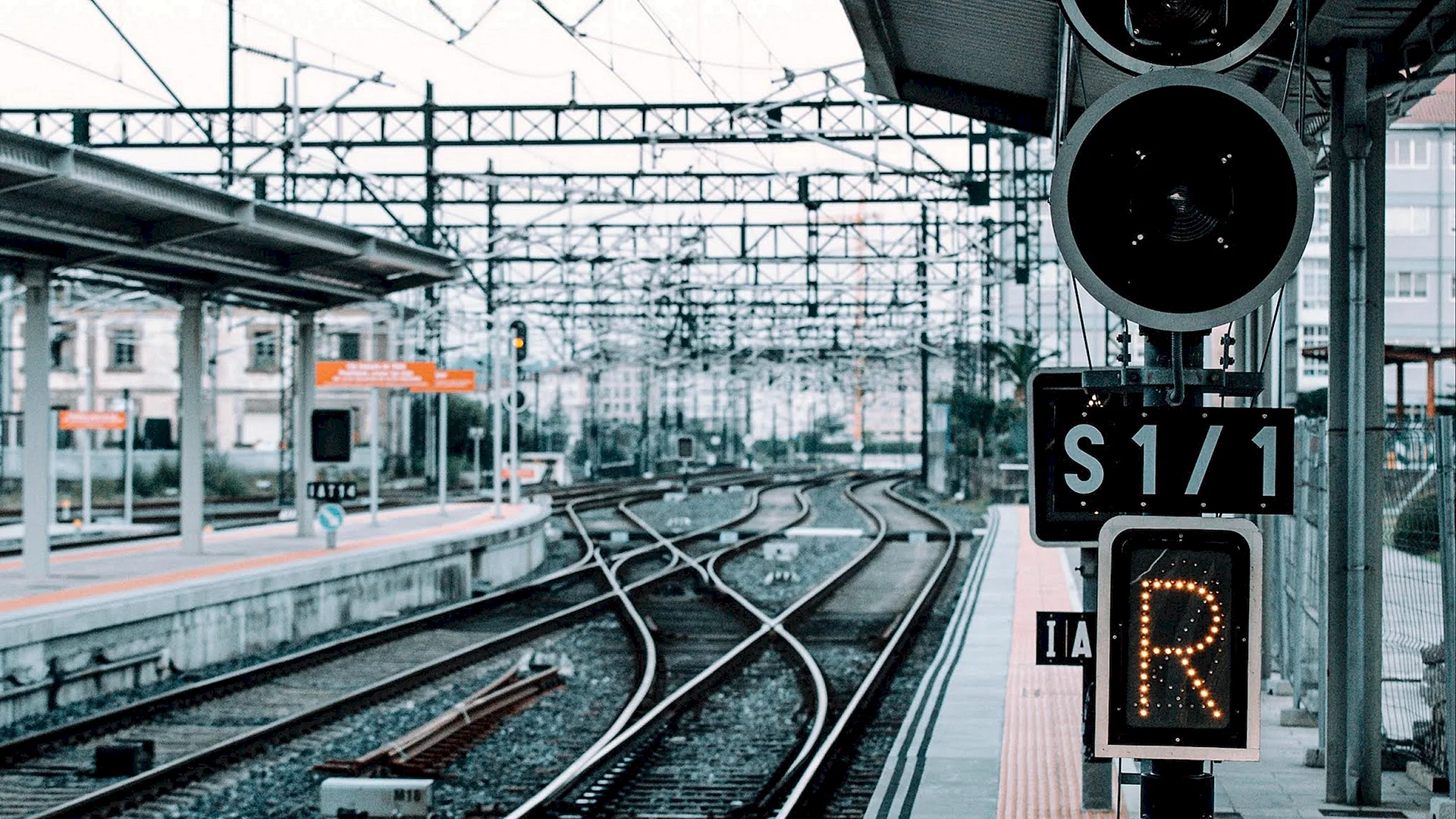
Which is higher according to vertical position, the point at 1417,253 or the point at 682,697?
the point at 1417,253

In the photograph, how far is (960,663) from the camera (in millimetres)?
13453

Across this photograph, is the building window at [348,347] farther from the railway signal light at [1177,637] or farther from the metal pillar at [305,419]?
the railway signal light at [1177,637]

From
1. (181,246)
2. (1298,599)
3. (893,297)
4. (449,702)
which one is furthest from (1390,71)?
(893,297)

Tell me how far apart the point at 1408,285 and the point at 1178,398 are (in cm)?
5514

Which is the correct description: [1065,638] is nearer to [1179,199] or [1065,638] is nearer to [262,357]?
[1179,199]

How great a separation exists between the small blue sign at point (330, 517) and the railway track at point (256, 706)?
6.69ft

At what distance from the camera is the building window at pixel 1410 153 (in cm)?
5338

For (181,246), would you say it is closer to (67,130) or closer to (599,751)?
(599,751)

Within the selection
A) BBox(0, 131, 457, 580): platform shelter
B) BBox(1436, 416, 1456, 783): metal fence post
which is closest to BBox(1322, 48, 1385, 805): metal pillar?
BBox(1436, 416, 1456, 783): metal fence post

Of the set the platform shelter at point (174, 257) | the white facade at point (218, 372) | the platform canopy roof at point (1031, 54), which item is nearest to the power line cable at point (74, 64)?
the platform shelter at point (174, 257)

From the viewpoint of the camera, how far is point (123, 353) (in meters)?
64.8

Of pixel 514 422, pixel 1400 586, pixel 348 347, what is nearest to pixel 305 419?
pixel 514 422

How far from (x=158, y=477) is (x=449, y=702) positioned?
34.1 m

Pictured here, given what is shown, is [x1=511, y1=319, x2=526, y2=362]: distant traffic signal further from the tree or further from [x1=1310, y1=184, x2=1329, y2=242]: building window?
[x1=1310, y1=184, x2=1329, y2=242]: building window
